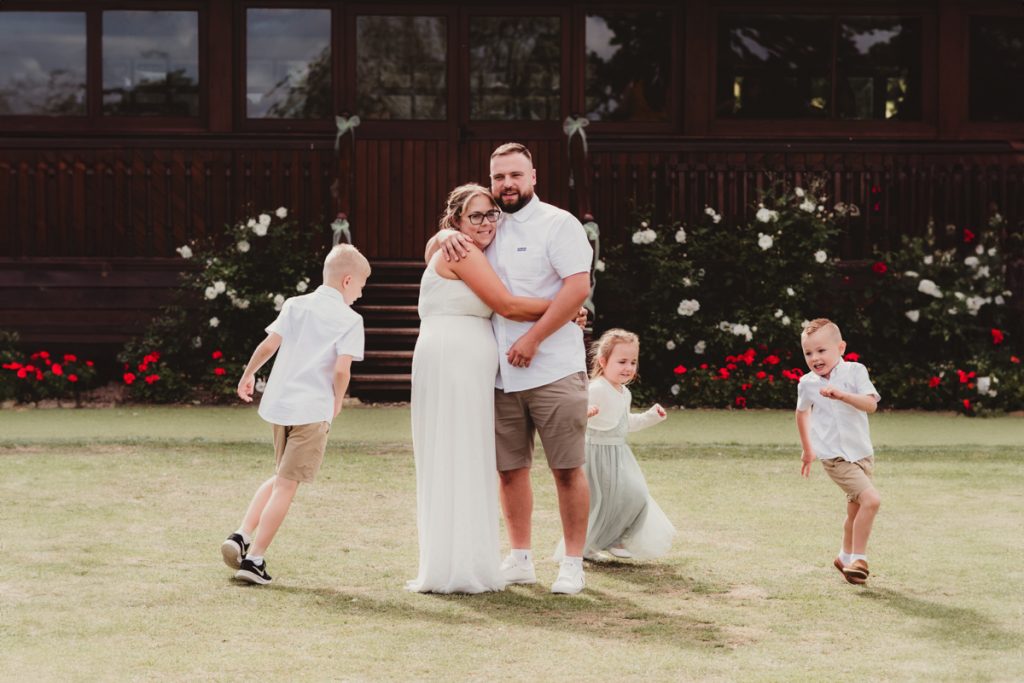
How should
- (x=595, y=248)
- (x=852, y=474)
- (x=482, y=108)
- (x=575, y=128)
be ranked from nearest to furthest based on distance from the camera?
(x=852, y=474)
(x=595, y=248)
(x=575, y=128)
(x=482, y=108)

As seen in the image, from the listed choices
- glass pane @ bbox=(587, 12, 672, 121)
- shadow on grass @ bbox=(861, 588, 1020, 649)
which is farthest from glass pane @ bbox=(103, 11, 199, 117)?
shadow on grass @ bbox=(861, 588, 1020, 649)

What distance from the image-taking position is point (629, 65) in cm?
1559

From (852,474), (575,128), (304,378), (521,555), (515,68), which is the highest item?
(515,68)

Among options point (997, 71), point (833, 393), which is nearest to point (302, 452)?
point (833, 393)

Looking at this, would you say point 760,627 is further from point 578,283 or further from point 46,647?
point 46,647

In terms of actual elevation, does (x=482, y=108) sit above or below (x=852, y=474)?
above

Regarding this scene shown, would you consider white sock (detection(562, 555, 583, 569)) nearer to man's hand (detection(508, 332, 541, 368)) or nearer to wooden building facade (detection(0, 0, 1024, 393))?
man's hand (detection(508, 332, 541, 368))

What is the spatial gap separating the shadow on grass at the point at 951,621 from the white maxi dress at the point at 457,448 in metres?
1.56

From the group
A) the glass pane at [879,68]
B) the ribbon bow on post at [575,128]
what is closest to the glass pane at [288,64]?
the ribbon bow on post at [575,128]

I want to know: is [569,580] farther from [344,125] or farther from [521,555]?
[344,125]

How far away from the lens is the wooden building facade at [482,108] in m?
14.5

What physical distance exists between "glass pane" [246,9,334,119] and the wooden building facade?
0.02m

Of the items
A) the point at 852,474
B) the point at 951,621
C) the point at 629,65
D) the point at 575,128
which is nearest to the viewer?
the point at 951,621

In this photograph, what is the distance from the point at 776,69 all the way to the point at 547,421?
→ 33.8 feet
